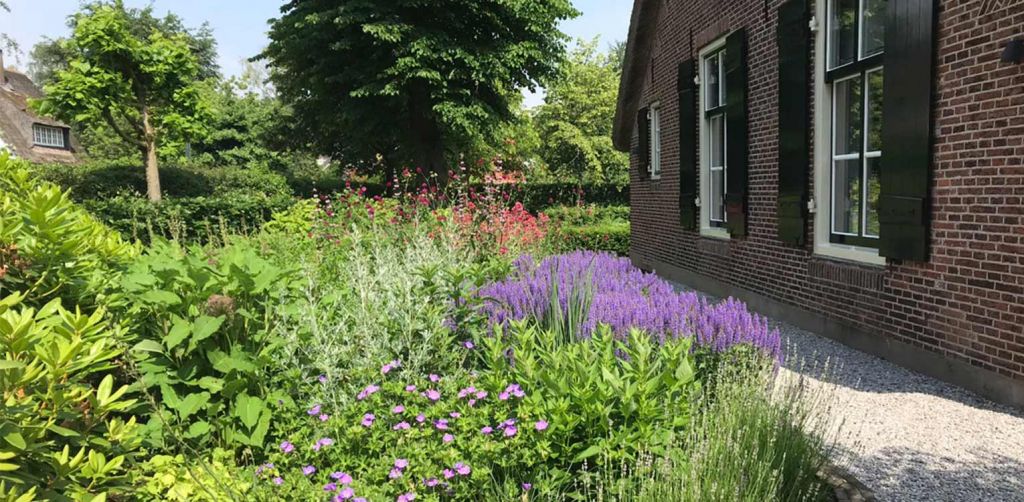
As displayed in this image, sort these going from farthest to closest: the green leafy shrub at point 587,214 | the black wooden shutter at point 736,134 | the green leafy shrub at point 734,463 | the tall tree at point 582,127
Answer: the tall tree at point 582,127, the green leafy shrub at point 587,214, the black wooden shutter at point 736,134, the green leafy shrub at point 734,463

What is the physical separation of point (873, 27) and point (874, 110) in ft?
2.35

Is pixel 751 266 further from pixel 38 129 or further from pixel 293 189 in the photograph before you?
pixel 38 129

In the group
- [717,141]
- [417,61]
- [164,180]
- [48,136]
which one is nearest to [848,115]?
[717,141]

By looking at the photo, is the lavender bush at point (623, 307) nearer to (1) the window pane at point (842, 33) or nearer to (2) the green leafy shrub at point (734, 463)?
(2) the green leafy shrub at point (734, 463)

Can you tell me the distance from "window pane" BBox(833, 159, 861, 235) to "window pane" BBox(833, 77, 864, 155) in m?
0.14

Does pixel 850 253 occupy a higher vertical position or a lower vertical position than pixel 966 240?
lower

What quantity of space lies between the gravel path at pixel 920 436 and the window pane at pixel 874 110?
6.29ft

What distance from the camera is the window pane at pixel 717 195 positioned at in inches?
340

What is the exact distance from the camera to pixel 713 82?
8.86m

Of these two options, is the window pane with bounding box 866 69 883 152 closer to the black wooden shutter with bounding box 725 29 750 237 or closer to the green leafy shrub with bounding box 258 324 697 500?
the black wooden shutter with bounding box 725 29 750 237

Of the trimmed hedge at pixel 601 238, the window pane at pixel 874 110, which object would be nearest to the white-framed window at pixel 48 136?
the trimmed hedge at pixel 601 238

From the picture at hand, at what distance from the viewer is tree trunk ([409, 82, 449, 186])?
1655 centimetres

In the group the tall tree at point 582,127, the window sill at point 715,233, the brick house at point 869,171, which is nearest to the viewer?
the brick house at point 869,171

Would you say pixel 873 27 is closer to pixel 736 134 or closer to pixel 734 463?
pixel 736 134
